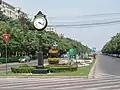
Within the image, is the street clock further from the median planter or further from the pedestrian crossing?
the pedestrian crossing

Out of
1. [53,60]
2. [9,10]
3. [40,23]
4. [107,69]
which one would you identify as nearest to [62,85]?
[40,23]

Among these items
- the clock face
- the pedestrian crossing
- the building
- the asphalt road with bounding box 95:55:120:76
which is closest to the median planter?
the asphalt road with bounding box 95:55:120:76

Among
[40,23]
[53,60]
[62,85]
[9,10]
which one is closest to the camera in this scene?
[62,85]

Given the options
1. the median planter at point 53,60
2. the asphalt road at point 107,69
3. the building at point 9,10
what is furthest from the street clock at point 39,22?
the building at point 9,10

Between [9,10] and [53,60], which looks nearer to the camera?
[53,60]

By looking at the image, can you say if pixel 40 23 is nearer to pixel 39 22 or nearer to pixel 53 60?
pixel 39 22

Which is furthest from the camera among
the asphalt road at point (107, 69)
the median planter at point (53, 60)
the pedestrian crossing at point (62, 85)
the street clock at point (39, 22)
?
the median planter at point (53, 60)

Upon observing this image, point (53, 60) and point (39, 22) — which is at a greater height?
point (39, 22)

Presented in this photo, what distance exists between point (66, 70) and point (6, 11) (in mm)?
95448

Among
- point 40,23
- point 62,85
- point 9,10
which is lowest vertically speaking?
point 62,85

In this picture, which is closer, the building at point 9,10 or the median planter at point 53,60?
the median planter at point 53,60

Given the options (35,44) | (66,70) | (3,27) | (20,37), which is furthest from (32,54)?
(66,70)

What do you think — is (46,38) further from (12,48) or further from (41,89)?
(41,89)

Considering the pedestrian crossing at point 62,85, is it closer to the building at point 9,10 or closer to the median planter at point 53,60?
the median planter at point 53,60
